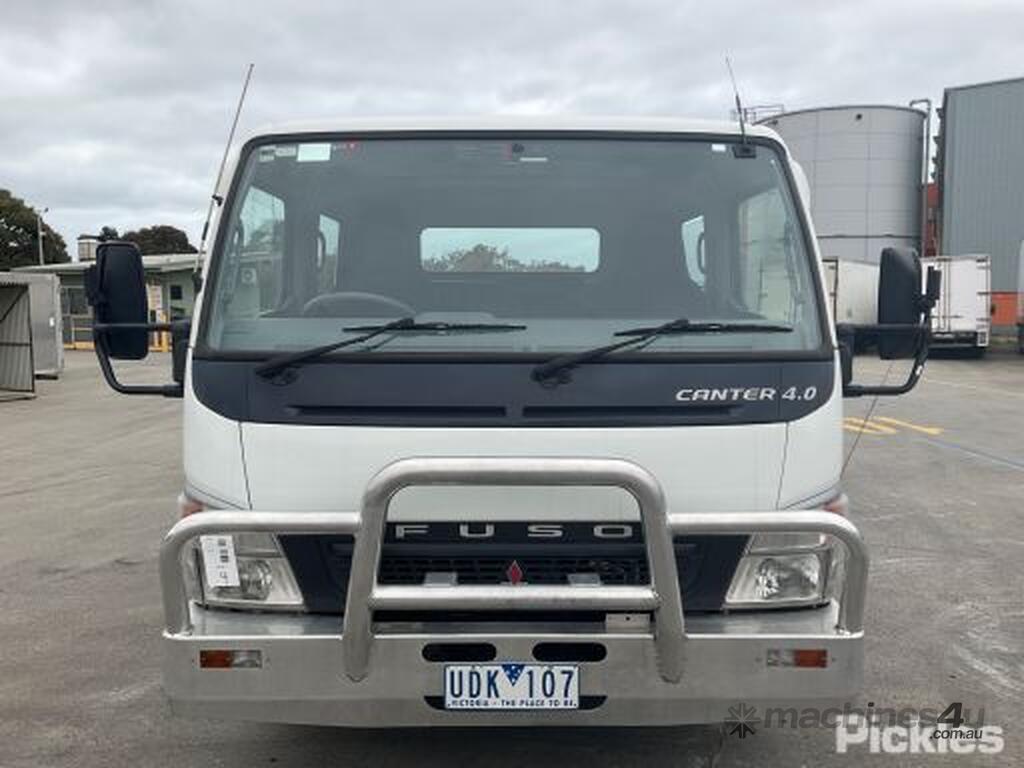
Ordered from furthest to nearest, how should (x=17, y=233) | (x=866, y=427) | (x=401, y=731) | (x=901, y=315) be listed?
1. (x=17, y=233)
2. (x=866, y=427)
3. (x=401, y=731)
4. (x=901, y=315)

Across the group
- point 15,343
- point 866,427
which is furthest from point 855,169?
point 15,343

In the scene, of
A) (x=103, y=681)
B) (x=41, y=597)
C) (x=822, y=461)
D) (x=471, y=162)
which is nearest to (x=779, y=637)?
(x=822, y=461)

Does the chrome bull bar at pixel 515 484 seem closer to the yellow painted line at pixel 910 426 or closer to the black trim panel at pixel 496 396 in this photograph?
the black trim panel at pixel 496 396

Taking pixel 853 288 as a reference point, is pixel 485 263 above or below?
above

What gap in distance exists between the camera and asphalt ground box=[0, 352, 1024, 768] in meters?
3.64

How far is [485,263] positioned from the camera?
11.2 feet

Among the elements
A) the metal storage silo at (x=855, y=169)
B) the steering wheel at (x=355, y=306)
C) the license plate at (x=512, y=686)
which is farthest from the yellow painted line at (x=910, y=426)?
the metal storage silo at (x=855, y=169)

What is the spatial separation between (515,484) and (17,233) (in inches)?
2737

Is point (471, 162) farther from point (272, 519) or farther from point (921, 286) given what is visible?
point (921, 286)

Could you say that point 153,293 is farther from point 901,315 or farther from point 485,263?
point 901,315

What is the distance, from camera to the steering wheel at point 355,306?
126 inches

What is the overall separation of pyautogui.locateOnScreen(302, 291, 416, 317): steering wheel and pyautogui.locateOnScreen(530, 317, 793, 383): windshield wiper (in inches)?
21.1

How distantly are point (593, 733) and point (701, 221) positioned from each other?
1.95m

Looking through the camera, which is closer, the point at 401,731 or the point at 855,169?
the point at 401,731
